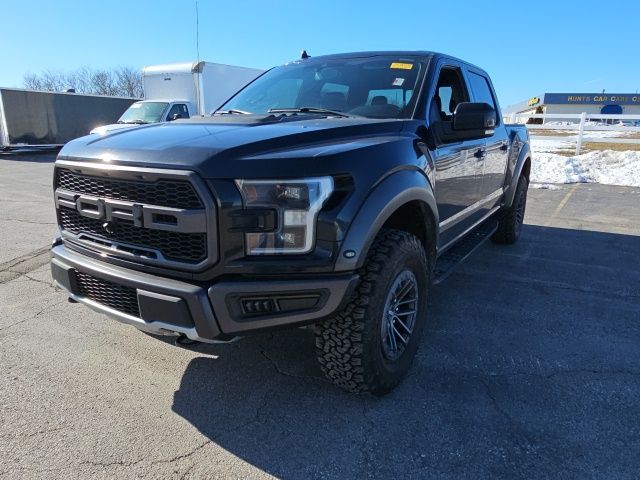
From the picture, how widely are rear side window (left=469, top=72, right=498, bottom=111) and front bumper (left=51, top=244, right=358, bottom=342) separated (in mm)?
2988

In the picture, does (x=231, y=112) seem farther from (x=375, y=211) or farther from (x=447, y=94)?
(x=375, y=211)

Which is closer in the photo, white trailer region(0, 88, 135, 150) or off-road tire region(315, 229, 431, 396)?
off-road tire region(315, 229, 431, 396)

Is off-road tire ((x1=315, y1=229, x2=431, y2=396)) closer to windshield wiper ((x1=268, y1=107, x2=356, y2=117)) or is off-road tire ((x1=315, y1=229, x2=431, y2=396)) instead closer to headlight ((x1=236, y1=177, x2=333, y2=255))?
headlight ((x1=236, y1=177, x2=333, y2=255))

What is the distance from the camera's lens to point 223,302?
2094 millimetres

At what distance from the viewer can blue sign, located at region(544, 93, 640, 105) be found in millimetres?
82812

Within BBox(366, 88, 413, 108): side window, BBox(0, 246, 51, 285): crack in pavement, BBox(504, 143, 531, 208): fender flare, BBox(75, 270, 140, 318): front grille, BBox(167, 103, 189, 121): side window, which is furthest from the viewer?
BBox(167, 103, 189, 121): side window

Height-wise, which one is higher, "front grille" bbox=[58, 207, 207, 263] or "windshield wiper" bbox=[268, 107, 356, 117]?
"windshield wiper" bbox=[268, 107, 356, 117]

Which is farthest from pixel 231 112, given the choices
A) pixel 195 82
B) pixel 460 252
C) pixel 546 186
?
pixel 195 82

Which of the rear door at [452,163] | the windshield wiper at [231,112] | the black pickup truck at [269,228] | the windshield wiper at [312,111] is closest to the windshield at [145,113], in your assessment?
the windshield wiper at [231,112]

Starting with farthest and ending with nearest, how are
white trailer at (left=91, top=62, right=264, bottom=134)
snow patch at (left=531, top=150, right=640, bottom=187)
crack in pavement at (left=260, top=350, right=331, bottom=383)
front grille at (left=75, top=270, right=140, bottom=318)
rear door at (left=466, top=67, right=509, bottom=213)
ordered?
white trailer at (left=91, top=62, right=264, bottom=134), snow patch at (left=531, top=150, right=640, bottom=187), rear door at (left=466, top=67, right=509, bottom=213), crack in pavement at (left=260, top=350, right=331, bottom=383), front grille at (left=75, top=270, right=140, bottom=318)

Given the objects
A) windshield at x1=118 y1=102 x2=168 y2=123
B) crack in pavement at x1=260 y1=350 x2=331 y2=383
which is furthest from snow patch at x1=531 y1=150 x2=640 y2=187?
crack in pavement at x1=260 y1=350 x2=331 y2=383

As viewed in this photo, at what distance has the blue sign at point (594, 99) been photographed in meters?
82.8

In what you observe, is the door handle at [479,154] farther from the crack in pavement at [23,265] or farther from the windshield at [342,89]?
the crack in pavement at [23,265]

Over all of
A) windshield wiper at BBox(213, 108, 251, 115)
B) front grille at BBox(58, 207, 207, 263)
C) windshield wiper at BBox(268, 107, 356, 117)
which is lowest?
front grille at BBox(58, 207, 207, 263)
